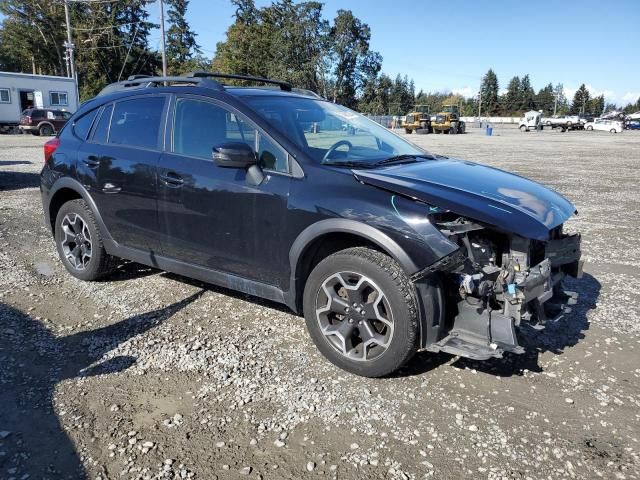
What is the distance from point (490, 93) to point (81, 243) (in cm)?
12698

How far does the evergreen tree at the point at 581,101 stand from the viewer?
119m

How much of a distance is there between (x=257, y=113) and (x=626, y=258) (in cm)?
493

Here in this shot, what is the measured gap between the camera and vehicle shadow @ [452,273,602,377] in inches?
141

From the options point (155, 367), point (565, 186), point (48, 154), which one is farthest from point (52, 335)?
point (565, 186)

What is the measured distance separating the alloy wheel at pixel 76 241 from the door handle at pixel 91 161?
556 mm

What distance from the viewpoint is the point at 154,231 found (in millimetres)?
4410

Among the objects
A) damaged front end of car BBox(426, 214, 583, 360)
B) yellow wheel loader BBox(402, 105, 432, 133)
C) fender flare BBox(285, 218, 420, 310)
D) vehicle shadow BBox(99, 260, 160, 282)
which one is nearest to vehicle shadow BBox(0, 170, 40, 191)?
vehicle shadow BBox(99, 260, 160, 282)

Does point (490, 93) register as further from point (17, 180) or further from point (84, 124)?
point (84, 124)

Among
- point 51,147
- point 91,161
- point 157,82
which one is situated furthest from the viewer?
point 51,147

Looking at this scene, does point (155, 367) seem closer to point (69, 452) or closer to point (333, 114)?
point (69, 452)

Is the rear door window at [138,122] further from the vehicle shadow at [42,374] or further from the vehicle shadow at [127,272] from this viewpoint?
the vehicle shadow at [42,374]

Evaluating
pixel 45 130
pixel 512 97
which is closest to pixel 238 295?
pixel 45 130

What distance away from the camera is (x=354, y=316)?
3377 millimetres

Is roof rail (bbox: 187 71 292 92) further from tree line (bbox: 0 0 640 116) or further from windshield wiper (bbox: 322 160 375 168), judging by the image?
tree line (bbox: 0 0 640 116)
